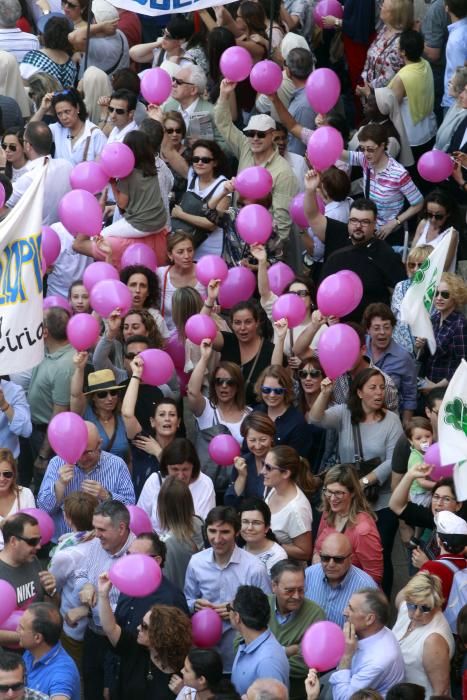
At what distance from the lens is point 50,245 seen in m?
11.9

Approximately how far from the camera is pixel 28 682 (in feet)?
28.1

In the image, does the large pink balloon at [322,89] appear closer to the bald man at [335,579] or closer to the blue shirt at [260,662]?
the bald man at [335,579]

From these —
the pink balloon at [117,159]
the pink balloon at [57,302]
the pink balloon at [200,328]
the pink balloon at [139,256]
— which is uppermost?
the pink balloon at [117,159]

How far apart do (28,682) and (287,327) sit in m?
3.19

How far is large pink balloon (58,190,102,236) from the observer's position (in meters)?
11.6

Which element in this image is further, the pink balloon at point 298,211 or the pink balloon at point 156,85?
the pink balloon at point 156,85

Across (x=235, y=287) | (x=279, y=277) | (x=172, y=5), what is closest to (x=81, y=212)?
(x=235, y=287)

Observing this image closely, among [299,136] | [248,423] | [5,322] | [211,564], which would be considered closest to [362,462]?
[248,423]

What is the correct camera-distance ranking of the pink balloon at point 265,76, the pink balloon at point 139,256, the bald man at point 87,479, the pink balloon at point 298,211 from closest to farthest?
1. the bald man at point 87,479
2. the pink balloon at point 139,256
3. the pink balloon at point 298,211
4. the pink balloon at point 265,76

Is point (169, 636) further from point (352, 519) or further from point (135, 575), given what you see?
point (352, 519)

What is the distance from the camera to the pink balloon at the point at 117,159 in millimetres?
11844

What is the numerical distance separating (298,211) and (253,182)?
44 cm

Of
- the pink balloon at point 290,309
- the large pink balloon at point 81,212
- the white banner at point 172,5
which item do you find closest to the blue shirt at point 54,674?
the pink balloon at point 290,309

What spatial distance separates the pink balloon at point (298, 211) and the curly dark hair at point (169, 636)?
418 cm
